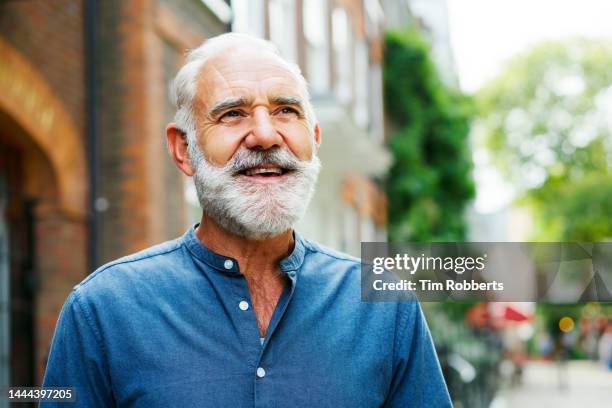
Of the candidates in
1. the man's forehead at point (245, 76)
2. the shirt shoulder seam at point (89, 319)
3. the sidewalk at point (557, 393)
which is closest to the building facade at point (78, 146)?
the man's forehead at point (245, 76)

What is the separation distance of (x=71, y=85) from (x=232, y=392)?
14.5ft

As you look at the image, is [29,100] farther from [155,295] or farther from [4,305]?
[155,295]

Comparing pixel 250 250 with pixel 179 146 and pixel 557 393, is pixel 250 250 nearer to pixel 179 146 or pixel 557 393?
pixel 179 146

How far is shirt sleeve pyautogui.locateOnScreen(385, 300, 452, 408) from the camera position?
2.04m

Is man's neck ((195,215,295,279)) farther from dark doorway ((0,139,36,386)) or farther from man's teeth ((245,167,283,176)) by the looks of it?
dark doorway ((0,139,36,386))

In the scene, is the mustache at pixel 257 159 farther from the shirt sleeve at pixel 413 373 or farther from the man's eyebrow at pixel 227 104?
the shirt sleeve at pixel 413 373

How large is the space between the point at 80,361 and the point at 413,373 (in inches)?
30.4

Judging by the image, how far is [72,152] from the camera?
5.79 metres

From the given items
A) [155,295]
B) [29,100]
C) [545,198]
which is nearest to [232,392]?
[155,295]

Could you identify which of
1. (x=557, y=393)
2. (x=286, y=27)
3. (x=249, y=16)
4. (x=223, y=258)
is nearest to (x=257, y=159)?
(x=223, y=258)

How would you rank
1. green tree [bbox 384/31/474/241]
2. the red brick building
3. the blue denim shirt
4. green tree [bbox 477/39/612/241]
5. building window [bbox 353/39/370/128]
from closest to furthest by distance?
the blue denim shirt
the red brick building
building window [bbox 353/39/370/128]
green tree [bbox 384/31/474/241]
green tree [bbox 477/39/612/241]

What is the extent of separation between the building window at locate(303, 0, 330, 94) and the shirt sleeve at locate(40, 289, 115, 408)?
36.0 feet

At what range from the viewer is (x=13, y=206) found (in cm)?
573

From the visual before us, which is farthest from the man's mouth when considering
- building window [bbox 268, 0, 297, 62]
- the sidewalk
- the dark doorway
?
the sidewalk
